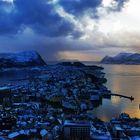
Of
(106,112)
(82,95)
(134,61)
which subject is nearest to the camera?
(106,112)

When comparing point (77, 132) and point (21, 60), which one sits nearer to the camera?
point (77, 132)

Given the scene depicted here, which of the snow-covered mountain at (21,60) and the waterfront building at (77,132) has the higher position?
the snow-covered mountain at (21,60)

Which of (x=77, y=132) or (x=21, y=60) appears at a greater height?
(x=21, y=60)

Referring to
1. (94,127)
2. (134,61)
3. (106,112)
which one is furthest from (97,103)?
(134,61)

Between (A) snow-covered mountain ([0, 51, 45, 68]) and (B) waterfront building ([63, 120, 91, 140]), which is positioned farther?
(A) snow-covered mountain ([0, 51, 45, 68])

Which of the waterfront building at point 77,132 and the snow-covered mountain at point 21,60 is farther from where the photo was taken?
the snow-covered mountain at point 21,60

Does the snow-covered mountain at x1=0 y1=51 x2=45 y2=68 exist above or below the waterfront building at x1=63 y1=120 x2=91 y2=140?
above

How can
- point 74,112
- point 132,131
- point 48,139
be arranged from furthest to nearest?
point 74,112, point 132,131, point 48,139

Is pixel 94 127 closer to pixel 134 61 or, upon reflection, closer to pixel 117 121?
pixel 117 121
